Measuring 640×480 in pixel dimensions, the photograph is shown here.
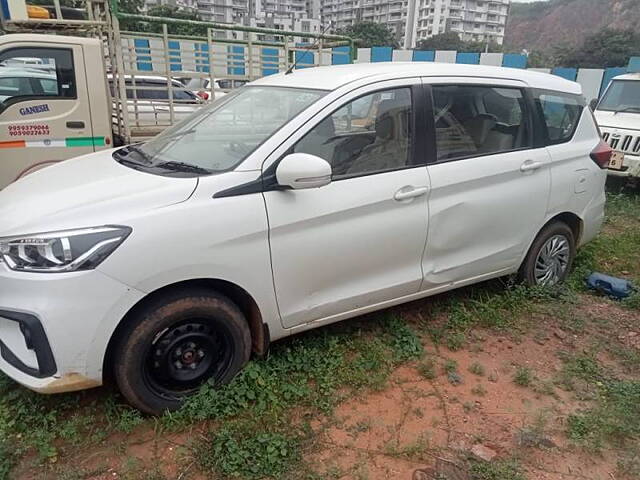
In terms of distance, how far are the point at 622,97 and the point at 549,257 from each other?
591 cm

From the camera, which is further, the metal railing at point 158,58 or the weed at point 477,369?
the metal railing at point 158,58

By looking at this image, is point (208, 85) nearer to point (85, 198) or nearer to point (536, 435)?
point (85, 198)

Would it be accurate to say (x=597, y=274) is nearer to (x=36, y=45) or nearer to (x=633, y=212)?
(x=633, y=212)

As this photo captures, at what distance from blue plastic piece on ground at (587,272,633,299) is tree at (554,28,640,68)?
179ft

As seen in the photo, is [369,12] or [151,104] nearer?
[151,104]

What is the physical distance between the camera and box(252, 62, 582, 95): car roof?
295 cm

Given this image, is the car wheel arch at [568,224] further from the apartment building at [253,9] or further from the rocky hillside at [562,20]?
the rocky hillside at [562,20]

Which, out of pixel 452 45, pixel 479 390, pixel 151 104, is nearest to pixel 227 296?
pixel 479 390

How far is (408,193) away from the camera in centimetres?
294

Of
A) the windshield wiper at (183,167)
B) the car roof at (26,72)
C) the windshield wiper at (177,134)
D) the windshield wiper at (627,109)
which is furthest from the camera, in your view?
the windshield wiper at (627,109)

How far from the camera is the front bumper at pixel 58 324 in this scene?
2.08 m

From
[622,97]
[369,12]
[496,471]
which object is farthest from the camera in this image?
[369,12]

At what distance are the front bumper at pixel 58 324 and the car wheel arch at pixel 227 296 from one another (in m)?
0.08

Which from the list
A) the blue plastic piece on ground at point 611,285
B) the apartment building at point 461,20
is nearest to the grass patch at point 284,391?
the blue plastic piece on ground at point 611,285
